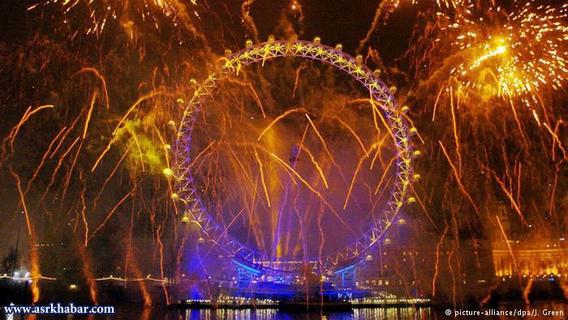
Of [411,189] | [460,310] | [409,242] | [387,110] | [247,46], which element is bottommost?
[460,310]

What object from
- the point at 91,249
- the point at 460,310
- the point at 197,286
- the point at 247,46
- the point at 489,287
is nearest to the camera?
the point at 247,46

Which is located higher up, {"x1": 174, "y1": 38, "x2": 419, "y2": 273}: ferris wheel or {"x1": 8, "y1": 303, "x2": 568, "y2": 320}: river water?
{"x1": 174, "y1": 38, "x2": 419, "y2": 273}: ferris wheel

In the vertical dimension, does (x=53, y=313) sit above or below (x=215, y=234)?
below

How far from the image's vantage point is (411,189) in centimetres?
3450

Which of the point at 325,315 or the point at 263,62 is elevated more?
the point at 263,62

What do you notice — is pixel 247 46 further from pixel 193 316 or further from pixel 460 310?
pixel 460 310

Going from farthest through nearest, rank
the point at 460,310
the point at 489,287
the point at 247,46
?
the point at 489,287, the point at 460,310, the point at 247,46

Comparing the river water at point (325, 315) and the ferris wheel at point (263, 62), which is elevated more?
the ferris wheel at point (263, 62)

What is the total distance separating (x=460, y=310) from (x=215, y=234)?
18008 millimetres

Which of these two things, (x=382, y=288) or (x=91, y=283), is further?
(x=91, y=283)

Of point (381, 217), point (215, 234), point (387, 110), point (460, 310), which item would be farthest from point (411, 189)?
point (215, 234)

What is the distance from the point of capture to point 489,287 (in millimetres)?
48062

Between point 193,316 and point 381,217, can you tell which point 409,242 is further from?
point 193,316

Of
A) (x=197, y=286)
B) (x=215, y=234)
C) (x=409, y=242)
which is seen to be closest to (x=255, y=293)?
(x=197, y=286)
